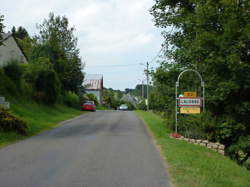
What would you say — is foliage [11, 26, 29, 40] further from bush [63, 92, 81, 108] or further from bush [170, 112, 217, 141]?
bush [170, 112, 217, 141]

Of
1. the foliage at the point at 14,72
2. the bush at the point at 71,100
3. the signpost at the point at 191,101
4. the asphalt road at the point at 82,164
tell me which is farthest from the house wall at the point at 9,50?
the asphalt road at the point at 82,164

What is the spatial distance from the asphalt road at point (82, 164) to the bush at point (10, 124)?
203 centimetres

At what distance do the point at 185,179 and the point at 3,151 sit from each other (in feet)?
22.1

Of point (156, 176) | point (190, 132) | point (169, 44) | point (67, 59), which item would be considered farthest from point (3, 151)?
point (67, 59)

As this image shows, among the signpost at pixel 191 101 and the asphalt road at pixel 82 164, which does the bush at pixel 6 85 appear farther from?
the signpost at pixel 191 101

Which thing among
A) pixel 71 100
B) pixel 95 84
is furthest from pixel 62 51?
pixel 95 84

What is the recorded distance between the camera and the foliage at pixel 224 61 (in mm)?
15927

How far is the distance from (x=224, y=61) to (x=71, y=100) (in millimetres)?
30173

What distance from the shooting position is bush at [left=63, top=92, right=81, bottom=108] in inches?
1703

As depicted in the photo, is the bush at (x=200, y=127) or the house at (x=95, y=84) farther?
the house at (x=95, y=84)

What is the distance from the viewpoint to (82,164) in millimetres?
9461

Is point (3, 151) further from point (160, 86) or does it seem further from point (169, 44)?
point (169, 44)

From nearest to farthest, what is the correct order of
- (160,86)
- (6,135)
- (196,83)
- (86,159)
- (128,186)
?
1. (128,186)
2. (86,159)
3. (6,135)
4. (196,83)
5. (160,86)

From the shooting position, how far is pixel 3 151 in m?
11.8
